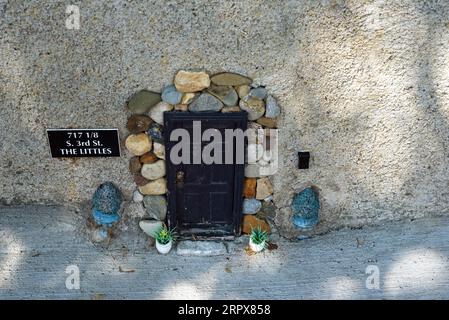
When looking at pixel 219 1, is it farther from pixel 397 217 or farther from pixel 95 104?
pixel 397 217

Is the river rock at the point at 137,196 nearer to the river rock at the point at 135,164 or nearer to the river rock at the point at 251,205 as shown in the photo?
the river rock at the point at 135,164

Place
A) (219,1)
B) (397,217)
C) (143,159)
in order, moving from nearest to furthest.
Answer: (219,1) → (143,159) → (397,217)

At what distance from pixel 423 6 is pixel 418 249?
6.35 ft

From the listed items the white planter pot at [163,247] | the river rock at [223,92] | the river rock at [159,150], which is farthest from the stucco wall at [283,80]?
the white planter pot at [163,247]

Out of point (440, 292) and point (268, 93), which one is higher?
point (268, 93)

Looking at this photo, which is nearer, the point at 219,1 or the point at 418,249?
the point at 219,1

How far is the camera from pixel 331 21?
3436 mm

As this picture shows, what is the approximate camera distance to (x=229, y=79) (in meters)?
3.58

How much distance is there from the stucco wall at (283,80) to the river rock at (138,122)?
6 cm

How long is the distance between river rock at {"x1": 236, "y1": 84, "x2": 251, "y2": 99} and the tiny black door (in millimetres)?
142

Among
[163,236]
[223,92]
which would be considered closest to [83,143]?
[163,236]

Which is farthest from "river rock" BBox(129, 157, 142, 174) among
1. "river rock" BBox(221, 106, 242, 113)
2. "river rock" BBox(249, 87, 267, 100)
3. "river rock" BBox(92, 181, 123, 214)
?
"river rock" BBox(249, 87, 267, 100)

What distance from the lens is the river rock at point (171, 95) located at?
11.8ft
